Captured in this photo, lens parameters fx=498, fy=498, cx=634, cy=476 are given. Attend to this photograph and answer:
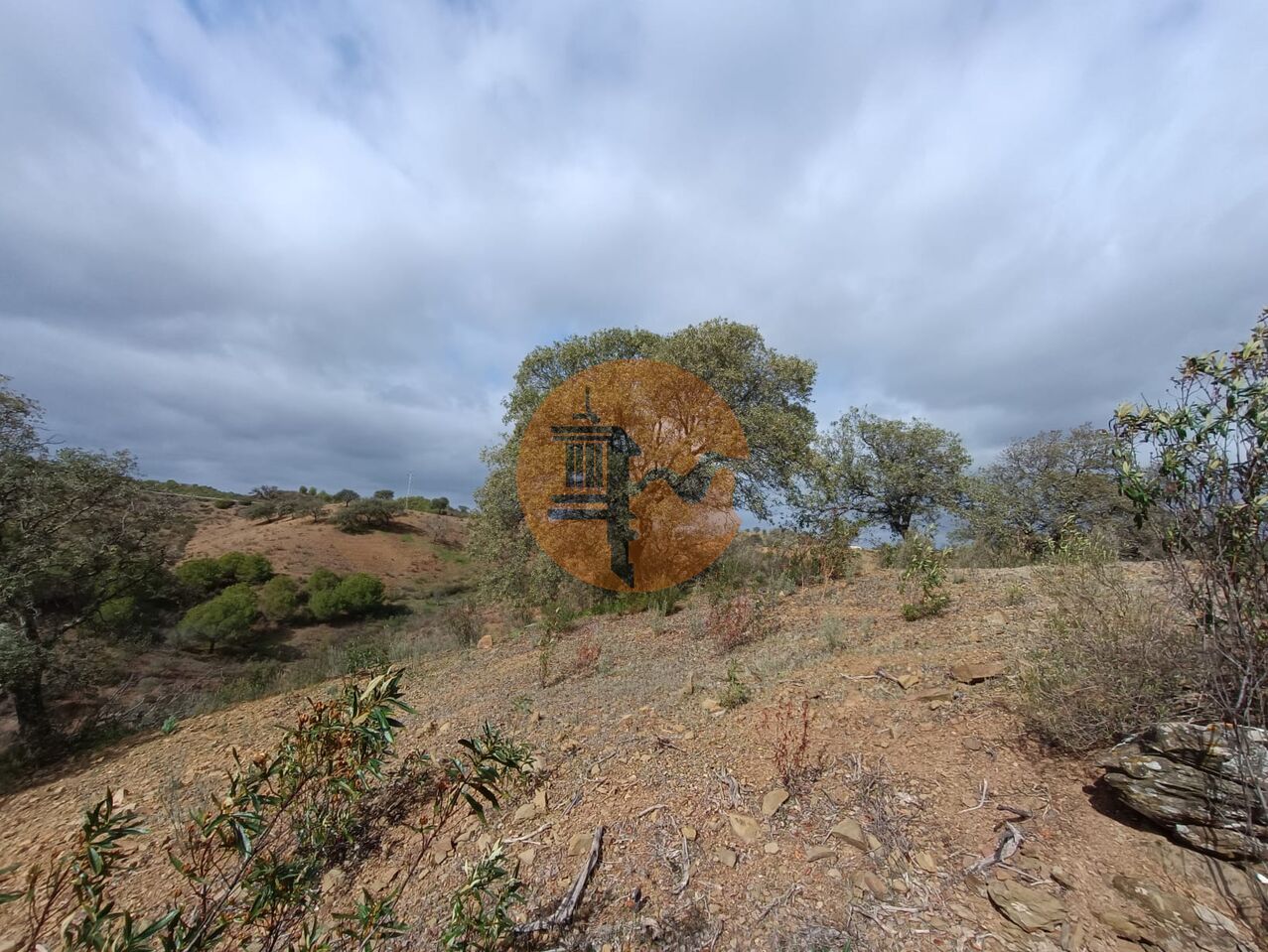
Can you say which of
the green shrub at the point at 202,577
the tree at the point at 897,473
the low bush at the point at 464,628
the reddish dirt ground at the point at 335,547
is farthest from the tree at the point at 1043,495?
the green shrub at the point at 202,577

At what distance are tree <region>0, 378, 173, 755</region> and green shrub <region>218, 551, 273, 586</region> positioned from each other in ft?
45.1

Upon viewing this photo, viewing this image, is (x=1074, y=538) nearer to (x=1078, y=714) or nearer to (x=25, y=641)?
(x=1078, y=714)

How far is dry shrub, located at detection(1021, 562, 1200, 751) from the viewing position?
2941 millimetres

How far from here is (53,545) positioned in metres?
6.90

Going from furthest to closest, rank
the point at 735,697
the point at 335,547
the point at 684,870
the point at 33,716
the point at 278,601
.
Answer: the point at 335,547
the point at 278,601
the point at 33,716
the point at 735,697
the point at 684,870

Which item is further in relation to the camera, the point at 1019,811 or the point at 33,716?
the point at 33,716

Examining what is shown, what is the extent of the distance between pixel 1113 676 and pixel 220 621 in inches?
802

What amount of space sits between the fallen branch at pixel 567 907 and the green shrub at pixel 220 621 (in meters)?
17.8

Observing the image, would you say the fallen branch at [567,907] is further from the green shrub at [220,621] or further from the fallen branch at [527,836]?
the green shrub at [220,621]

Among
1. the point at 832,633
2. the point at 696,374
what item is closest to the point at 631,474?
the point at 696,374

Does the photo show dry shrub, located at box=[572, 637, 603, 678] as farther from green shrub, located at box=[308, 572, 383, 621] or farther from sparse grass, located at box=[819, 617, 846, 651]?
green shrub, located at box=[308, 572, 383, 621]

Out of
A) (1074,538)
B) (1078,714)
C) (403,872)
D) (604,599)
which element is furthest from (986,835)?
(604,599)

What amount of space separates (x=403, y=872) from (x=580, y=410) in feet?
27.8

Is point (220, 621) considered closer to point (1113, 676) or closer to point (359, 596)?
point (359, 596)
